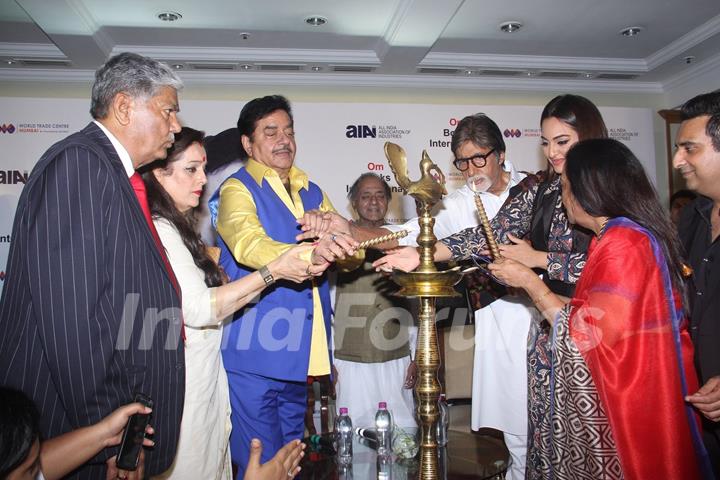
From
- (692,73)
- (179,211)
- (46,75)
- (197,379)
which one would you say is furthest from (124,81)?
(692,73)

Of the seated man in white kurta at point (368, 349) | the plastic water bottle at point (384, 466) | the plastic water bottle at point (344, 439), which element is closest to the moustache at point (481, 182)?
the seated man in white kurta at point (368, 349)

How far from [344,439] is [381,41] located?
4.30 m

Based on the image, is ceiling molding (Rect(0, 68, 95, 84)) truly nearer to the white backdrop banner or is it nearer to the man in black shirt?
the white backdrop banner

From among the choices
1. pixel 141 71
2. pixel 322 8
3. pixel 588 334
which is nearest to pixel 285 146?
pixel 141 71

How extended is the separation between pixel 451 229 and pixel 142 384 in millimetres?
2395

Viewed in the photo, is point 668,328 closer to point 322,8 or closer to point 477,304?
point 477,304

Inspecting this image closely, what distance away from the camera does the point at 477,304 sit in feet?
10.3

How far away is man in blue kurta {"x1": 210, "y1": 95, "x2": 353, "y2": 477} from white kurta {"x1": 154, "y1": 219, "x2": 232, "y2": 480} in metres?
0.28

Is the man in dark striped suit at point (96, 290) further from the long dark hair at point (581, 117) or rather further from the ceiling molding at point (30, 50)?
the ceiling molding at point (30, 50)

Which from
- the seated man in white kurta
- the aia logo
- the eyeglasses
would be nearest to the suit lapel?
the eyeglasses

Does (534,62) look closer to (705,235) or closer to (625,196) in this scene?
(705,235)

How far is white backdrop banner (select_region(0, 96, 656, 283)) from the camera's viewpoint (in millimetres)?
5441

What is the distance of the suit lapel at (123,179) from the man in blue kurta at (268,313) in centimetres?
62

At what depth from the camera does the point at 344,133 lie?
19.0ft
